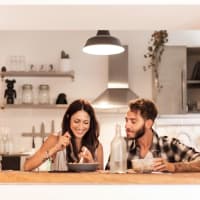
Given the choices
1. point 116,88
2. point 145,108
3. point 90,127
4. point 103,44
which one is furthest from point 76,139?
point 116,88

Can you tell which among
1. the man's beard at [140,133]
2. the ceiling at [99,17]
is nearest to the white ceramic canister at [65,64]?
the man's beard at [140,133]

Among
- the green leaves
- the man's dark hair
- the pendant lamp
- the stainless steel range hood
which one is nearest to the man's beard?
the man's dark hair

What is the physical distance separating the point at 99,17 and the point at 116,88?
3469 millimetres

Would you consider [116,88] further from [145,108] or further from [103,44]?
[145,108]

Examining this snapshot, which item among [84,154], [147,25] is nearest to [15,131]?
[84,154]

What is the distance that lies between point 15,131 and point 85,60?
4.10ft

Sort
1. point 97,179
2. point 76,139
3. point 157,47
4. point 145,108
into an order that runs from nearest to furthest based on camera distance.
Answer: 1. point 97,179
2. point 76,139
3. point 145,108
4. point 157,47

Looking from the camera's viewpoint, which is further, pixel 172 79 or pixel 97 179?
pixel 172 79

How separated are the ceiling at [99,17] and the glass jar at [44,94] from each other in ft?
10.8

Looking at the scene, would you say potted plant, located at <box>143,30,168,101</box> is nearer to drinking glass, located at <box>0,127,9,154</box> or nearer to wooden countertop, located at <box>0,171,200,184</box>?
drinking glass, located at <box>0,127,9,154</box>

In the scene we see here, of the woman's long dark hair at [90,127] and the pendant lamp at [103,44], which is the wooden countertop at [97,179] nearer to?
the woman's long dark hair at [90,127]

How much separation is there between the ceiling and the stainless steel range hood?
10.1 ft

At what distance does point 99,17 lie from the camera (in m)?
1.80

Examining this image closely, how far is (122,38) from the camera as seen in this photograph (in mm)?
5473
